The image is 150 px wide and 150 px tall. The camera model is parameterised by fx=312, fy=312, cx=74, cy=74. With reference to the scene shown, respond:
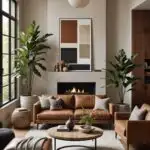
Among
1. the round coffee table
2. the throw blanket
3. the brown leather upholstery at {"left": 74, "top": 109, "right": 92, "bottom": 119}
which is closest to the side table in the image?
the brown leather upholstery at {"left": 74, "top": 109, "right": 92, "bottom": 119}

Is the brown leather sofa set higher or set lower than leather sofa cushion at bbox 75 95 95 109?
lower

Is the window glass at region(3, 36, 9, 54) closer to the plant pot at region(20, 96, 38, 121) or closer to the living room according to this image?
the living room

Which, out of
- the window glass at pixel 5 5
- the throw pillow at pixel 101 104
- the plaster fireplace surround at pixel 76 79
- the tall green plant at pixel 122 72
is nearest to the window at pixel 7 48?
the window glass at pixel 5 5

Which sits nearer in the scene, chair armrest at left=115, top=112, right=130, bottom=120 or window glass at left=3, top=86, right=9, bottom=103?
chair armrest at left=115, top=112, right=130, bottom=120

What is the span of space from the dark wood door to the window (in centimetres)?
339

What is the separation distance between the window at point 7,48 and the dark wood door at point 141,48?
3387 millimetres

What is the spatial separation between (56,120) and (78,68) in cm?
248

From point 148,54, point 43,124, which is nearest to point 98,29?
point 148,54

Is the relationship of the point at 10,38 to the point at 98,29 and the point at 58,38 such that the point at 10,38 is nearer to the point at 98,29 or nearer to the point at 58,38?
the point at 58,38

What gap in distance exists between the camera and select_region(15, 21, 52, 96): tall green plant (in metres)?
8.19

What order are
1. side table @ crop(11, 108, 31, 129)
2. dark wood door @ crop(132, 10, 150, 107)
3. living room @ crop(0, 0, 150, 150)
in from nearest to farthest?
side table @ crop(11, 108, 31, 129) → living room @ crop(0, 0, 150, 150) → dark wood door @ crop(132, 10, 150, 107)

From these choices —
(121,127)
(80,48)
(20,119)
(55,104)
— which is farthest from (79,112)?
(80,48)

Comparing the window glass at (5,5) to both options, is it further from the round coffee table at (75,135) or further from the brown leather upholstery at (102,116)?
the round coffee table at (75,135)

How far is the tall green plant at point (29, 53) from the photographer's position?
819cm
